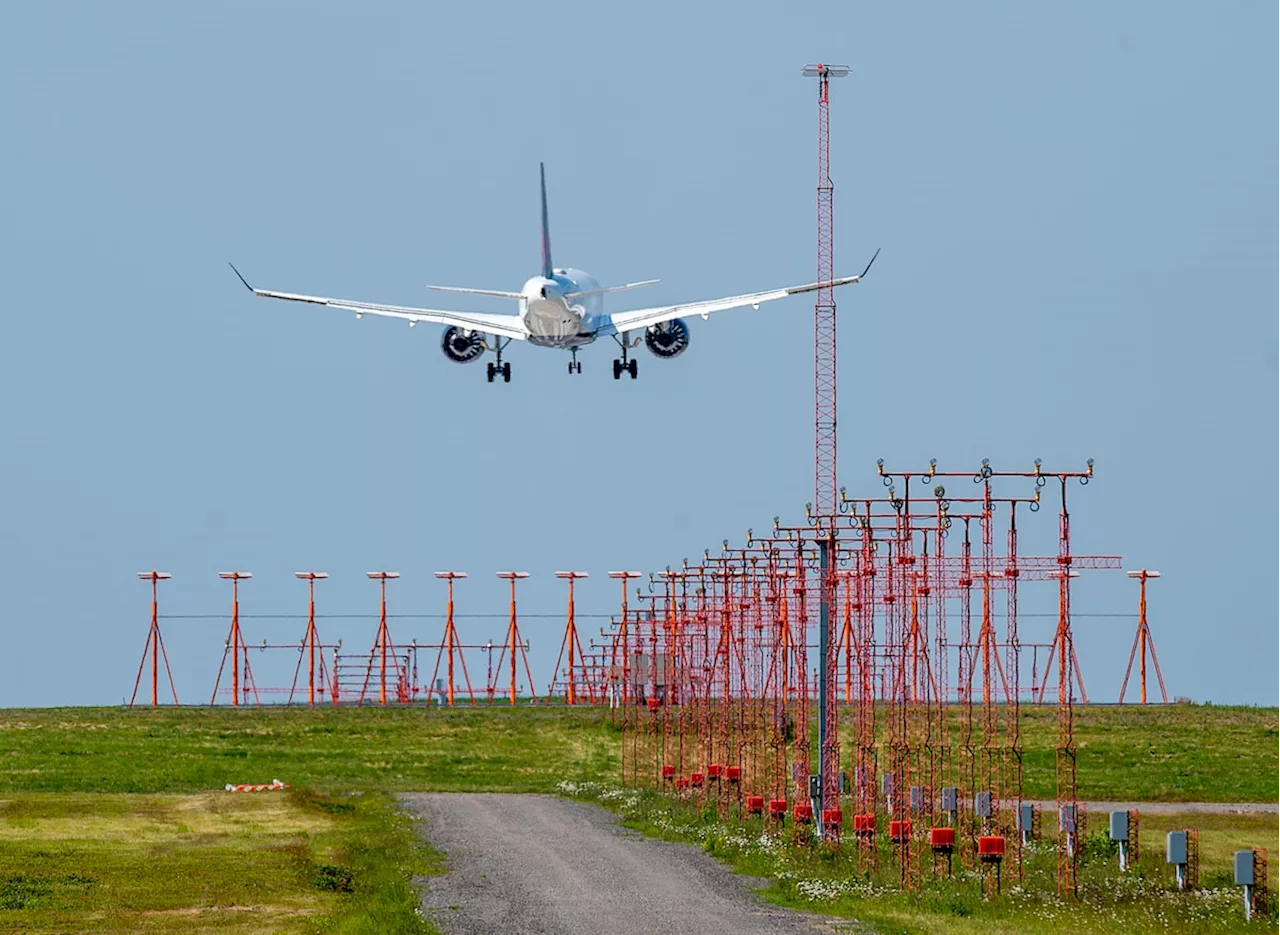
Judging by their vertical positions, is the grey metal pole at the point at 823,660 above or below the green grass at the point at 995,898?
above

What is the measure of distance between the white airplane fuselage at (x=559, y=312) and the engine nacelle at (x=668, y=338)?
299cm

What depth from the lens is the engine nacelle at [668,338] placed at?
102 m

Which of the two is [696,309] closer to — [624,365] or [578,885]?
[624,365]

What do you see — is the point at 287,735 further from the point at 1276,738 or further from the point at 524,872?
the point at 524,872

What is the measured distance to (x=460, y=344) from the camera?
102875 millimetres

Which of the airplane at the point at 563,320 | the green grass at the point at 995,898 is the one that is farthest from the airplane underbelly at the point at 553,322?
the green grass at the point at 995,898

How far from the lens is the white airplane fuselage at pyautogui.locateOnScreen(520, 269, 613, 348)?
96.4m

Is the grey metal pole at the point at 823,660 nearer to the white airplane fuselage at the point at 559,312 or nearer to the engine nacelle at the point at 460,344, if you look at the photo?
the white airplane fuselage at the point at 559,312

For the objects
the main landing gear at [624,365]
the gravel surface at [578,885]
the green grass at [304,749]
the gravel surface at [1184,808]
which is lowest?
the gravel surface at [578,885]

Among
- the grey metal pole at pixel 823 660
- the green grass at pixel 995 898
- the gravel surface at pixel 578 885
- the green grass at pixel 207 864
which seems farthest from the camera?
the grey metal pole at pixel 823 660

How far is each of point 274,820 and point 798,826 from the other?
19564mm

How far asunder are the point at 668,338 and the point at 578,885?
5073cm

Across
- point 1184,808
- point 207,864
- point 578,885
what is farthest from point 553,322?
point 578,885

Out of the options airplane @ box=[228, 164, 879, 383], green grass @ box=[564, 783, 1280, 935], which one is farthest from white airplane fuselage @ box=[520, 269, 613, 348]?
green grass @ box=[564, 783, 1280, 935]
